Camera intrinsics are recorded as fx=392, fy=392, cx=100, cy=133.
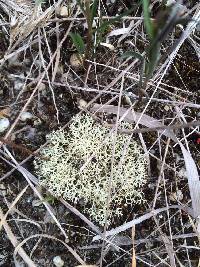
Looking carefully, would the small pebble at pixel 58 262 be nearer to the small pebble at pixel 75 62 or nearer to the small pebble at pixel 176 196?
the small pebble at pixel 176 196

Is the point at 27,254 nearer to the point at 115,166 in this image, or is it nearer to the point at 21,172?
the point at 21,172

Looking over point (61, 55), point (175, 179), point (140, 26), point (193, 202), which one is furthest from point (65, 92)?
point (193, 202)

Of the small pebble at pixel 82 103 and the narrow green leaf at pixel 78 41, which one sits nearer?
the narrow green leaf at pixel 78 41

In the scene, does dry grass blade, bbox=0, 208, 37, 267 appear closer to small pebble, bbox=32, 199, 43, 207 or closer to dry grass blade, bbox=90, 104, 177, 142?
small pebble, bbox=32, 199, 43, 207

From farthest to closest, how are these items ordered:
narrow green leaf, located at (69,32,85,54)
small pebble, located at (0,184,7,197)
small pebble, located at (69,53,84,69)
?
small pebble, located at (69,53,84,69)
small pebble, located at (0,184,7,197)
narrow green leaf, located at (69,32,85,54)

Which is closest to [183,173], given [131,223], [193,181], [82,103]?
[193,181]

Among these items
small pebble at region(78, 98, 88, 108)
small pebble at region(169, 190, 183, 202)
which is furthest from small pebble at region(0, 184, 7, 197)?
small pebble at region(169, 190, 183, 202)

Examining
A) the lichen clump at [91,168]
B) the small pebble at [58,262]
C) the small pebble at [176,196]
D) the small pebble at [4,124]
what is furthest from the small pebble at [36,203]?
the small pebble at [176,196]

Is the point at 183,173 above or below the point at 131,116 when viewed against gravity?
below

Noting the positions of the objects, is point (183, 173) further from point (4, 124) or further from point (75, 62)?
point (4, 124)
